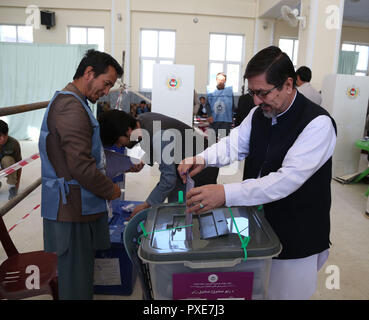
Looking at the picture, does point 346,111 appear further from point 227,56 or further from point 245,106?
point 227,56

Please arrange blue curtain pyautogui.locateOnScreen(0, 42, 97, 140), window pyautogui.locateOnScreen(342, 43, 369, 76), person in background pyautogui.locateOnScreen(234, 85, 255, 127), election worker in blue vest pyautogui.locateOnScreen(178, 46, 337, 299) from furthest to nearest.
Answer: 1. window pyautogui.locateOnScreen(342, 43, 369, 76)
2. blue curtain pyautogui.locateOnScreen(0, 42, 97, 140)
3. person in background pyautogui.locateOnScreen(234, 85, 255, 127)
4. election worker in blue vest pyautogui.locateOnScreen(178, 46, 337, 299)

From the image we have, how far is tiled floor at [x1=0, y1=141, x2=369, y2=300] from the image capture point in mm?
2055

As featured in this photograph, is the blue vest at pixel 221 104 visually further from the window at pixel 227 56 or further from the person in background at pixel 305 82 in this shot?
the window at pixel 227 56

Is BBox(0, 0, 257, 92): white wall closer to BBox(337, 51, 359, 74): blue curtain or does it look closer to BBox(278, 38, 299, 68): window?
BBox(278, 38, 299, 68): window

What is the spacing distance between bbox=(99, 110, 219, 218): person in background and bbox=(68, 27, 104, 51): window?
348 inches

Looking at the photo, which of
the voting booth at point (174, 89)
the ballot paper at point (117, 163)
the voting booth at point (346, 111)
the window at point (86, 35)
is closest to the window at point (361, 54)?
the voting booth at point (346, 111)

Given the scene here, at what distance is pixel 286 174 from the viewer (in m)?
0.94

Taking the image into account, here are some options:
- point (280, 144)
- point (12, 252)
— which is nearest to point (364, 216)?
point (280, 144)

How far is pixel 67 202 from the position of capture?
1.28m

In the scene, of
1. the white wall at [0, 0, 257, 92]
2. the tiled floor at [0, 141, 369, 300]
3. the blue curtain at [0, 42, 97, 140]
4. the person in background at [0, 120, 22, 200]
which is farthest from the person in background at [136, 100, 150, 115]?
the person in background at [0, 120, 22, 200]

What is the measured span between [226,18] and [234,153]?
9367mm

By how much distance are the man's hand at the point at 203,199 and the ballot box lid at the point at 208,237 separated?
0.06m

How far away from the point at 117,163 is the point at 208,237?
109 cm

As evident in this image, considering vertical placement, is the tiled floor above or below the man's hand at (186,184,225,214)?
below
